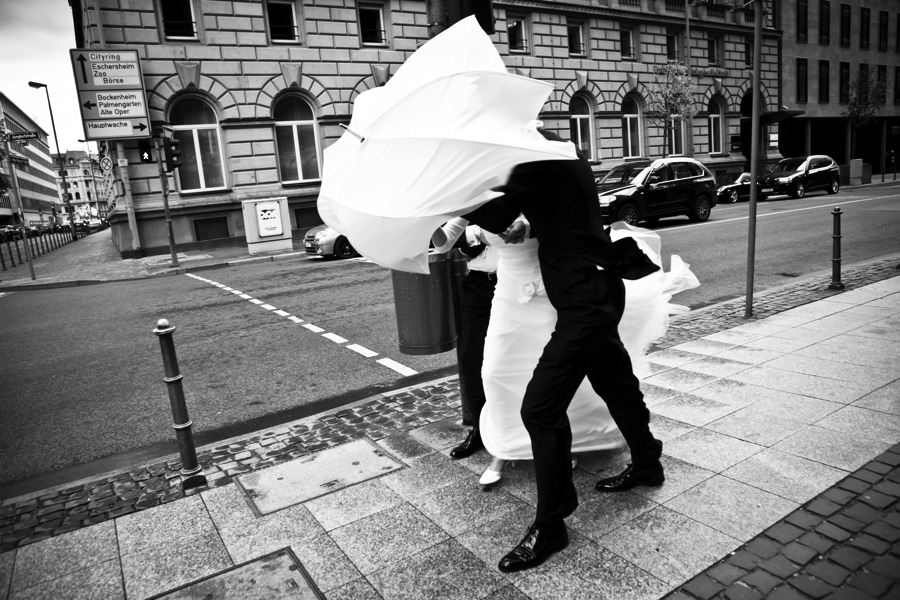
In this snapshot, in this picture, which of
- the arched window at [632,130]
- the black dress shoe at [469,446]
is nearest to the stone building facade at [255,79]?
the arched window at [632,130]

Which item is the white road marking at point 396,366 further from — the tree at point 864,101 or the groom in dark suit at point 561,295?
the tree at point 864,101

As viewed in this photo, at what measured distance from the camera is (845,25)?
4350cm

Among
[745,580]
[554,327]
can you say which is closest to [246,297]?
[554,327]

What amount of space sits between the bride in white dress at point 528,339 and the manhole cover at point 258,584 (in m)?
1.10

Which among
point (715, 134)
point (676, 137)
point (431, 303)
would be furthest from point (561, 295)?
point (715, 134)

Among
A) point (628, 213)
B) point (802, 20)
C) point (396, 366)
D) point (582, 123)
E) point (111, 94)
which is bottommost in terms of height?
point (396, 366)

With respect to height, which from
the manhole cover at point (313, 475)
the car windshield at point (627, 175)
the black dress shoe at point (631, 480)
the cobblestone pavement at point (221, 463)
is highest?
the car windshield at point (627, 175)

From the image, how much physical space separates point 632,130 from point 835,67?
2122cm

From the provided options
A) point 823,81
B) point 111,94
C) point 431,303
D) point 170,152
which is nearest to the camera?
point 431,303

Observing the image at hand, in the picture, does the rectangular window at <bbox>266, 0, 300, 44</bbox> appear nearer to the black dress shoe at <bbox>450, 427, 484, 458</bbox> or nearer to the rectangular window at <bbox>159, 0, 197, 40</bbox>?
the rectangular window at <bbox>159, 0, 197, 40</bbox>

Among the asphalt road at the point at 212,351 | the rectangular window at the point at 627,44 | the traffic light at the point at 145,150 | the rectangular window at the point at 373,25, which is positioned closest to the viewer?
the asphalt road at the point at 212,351

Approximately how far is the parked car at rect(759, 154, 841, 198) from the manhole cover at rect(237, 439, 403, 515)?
86.2 feet

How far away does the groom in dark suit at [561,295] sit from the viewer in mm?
2678

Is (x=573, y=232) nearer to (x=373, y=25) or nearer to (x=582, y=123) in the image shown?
(x=373, y=25)
